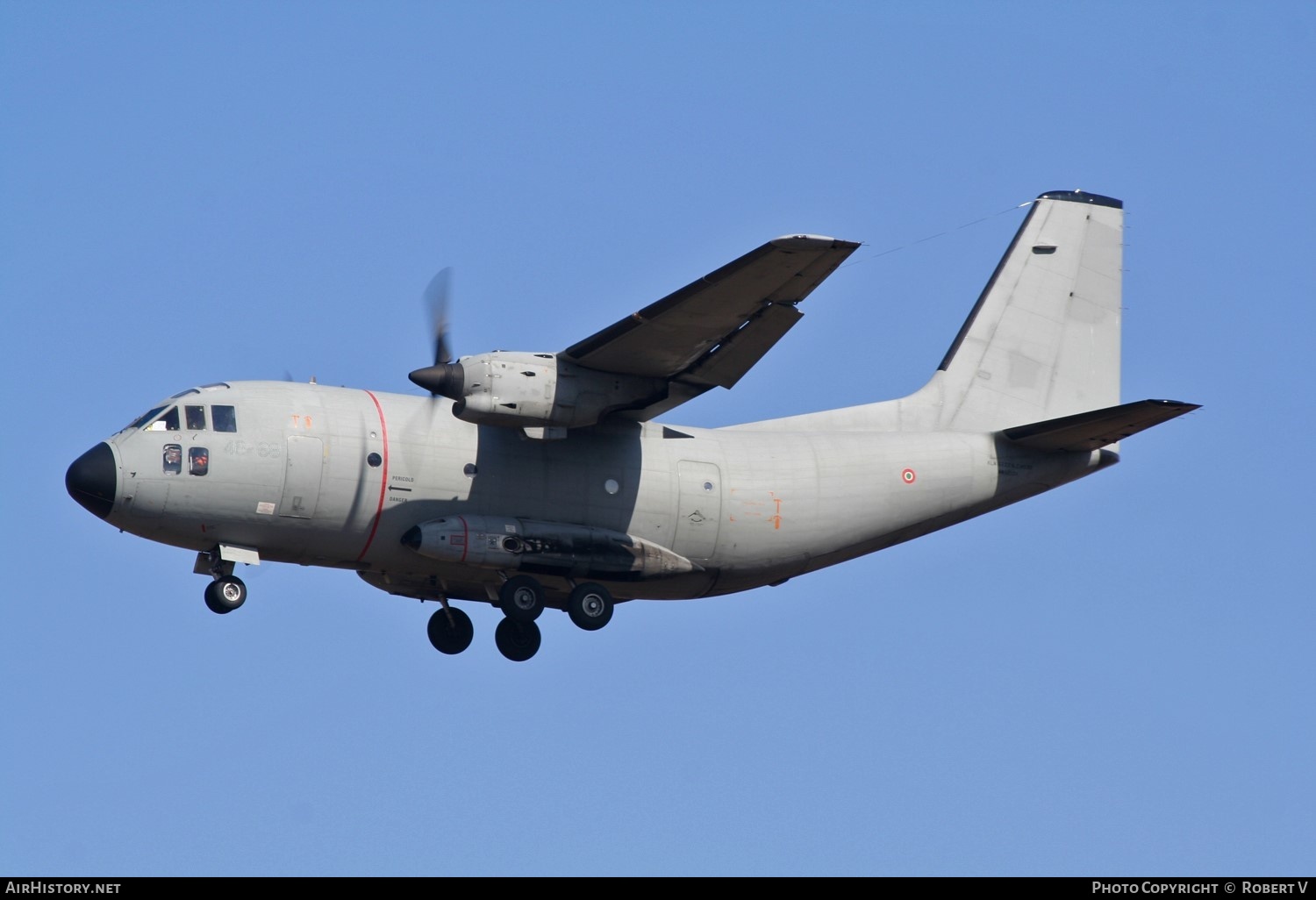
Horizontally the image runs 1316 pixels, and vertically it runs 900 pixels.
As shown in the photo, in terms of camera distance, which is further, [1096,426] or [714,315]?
[1096,426]

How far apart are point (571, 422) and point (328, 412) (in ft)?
9.08

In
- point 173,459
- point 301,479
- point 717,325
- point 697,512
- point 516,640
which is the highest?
point 717,325

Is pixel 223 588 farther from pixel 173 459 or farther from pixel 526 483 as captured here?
pixel 526 483

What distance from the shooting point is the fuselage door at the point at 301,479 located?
65.7ft

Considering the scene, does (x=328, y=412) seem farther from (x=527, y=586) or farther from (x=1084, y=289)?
(x=1084, y=289)

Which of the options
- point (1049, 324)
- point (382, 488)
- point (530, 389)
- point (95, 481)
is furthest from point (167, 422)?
point (1049, 324)

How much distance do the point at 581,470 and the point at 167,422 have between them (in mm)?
4758

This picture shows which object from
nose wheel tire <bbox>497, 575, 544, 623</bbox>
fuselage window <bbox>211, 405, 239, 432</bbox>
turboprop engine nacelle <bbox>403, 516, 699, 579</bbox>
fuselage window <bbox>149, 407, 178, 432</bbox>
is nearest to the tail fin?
turboprop engine nacelle <bbox>403, 516, 699, 579</bbox>

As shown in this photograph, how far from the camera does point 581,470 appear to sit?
2133 cm

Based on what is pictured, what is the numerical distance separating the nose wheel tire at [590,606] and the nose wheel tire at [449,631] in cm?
191

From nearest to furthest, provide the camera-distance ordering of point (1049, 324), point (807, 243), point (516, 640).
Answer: point (807, 243), point (516, 640), point (1049, 324)

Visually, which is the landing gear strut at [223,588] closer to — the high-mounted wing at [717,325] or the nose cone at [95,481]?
the nose cone at [95,481]

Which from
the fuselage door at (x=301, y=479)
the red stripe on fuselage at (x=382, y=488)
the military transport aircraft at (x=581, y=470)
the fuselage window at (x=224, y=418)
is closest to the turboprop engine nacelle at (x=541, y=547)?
the military transport aircraft at (x=581, y=470)
